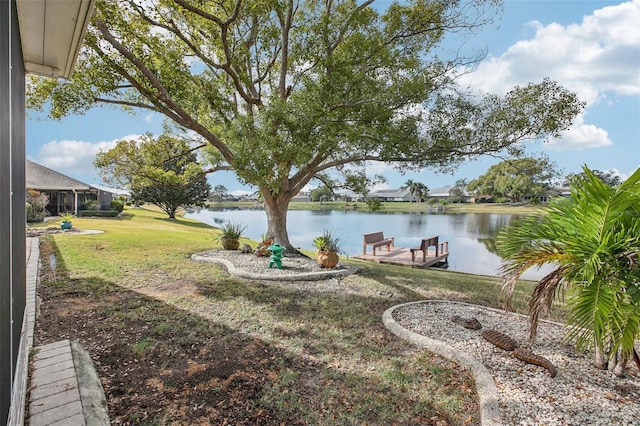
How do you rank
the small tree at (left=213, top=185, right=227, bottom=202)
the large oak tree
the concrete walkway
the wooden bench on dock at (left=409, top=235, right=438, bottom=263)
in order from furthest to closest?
the small tree at (left=213, top=185, right=227, bottom=202), the wooden bench on dock at (left=409, top=235, right=438, bottom=263), the large oak tree, the concrete walkway

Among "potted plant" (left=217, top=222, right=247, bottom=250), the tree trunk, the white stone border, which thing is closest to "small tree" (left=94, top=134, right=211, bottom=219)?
"potted plant" (left=217, top=222, right=247, bottom=250)

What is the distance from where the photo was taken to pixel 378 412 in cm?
254

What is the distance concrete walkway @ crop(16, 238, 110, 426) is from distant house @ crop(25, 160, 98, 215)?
23272 millimetres

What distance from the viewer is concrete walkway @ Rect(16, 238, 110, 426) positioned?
2.14 m

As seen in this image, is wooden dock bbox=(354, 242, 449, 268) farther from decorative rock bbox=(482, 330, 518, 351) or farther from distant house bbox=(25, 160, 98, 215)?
distant house bbox=(25, 160, 98, 215)

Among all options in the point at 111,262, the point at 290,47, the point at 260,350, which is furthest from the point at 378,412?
the point at 290,47

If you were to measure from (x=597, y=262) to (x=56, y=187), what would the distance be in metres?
27.8

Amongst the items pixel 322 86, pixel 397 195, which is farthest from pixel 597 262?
pixel 397 195

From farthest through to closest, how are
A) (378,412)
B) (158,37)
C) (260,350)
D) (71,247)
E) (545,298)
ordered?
(71,247) → (158,37) → (260,350) → (545,298) → (378,412)

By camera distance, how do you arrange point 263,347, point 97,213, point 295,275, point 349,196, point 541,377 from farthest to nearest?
point 97,213, point 349,196, point 295,275, point 263,347, point 541,377

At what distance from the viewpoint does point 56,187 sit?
21.4 meters

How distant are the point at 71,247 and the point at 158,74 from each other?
5.88m

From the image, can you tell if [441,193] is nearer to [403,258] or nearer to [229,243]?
[403,258]

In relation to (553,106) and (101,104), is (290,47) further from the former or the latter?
(553,106)
